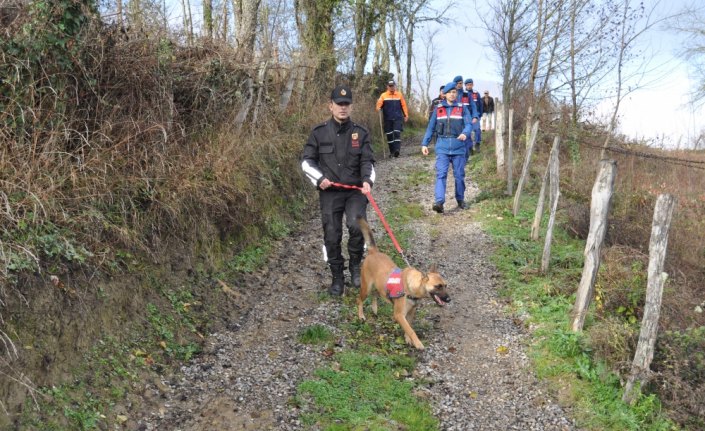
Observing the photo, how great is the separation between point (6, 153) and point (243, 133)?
432cm

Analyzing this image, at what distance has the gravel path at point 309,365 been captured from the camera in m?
4.14

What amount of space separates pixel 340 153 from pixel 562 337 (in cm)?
326

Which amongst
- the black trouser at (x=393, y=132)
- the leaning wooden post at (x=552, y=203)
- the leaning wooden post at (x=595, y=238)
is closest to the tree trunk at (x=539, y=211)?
the leaning wooden post at (x=552, y=203)

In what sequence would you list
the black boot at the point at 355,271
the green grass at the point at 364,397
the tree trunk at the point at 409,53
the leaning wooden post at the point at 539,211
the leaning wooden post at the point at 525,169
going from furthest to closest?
the tree trunk at the point at 409,53
the leaning wooden post at the point at 525,169
the leaning wooden post at the point at 539,211
the black boot at the point at 355,271
the green grass at the point at 364,397

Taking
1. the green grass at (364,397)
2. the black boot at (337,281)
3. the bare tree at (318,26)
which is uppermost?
the bare tree at (318,26)

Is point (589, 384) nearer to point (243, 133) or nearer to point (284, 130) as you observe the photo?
point (243, 133)

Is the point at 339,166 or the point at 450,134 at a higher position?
the point at 450,134

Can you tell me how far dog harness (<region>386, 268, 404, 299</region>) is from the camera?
534 centimetres

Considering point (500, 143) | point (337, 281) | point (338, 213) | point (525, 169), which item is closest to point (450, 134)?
point (525, 169)

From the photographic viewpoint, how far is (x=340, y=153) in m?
6.18

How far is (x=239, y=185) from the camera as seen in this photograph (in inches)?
279

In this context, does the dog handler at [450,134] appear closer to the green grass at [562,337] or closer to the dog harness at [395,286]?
the green grass at [562,337]

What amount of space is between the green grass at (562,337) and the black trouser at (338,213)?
2.32 metres

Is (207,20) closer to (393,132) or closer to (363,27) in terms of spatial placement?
(393,132)
